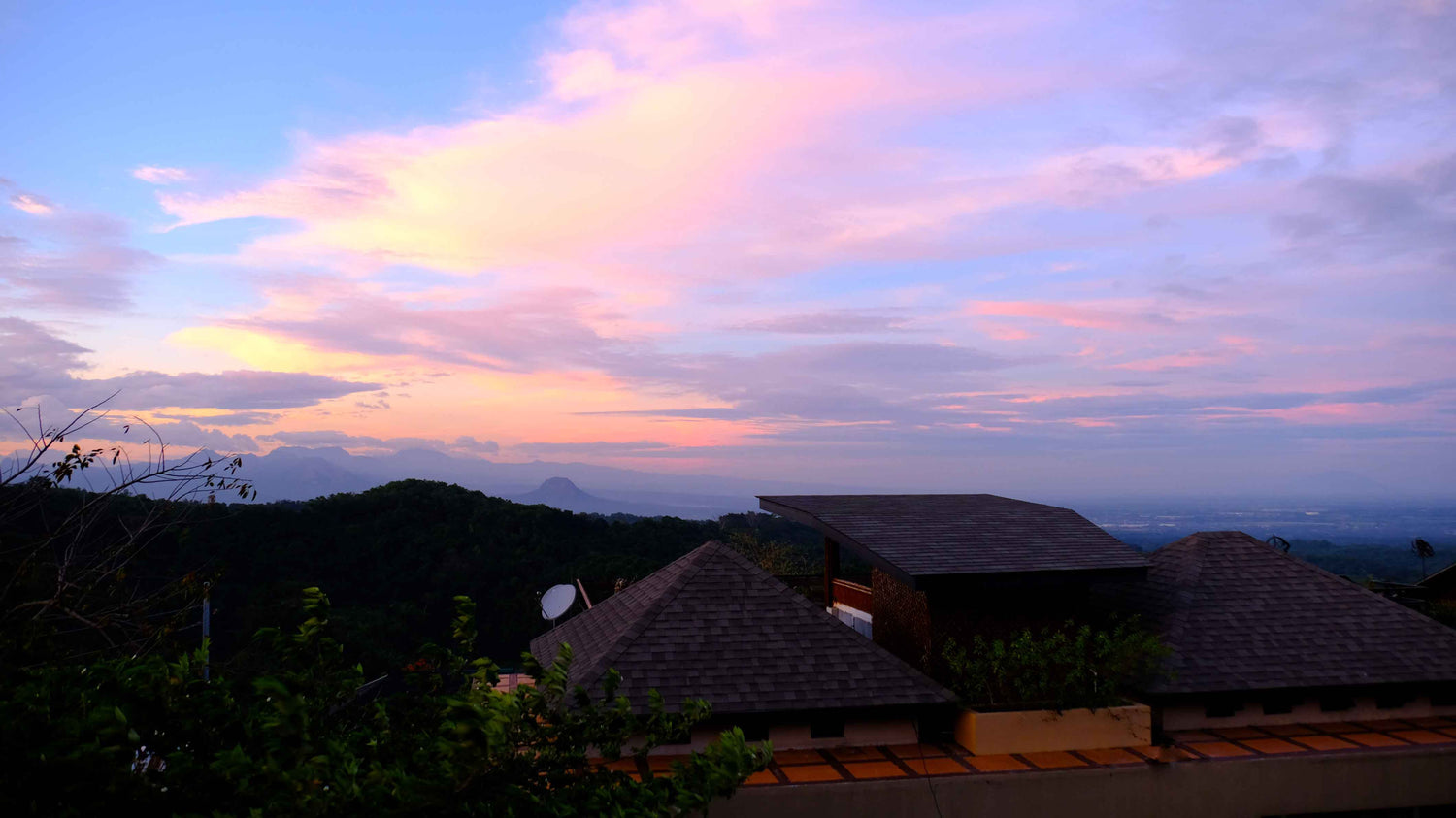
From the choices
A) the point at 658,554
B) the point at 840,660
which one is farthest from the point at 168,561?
the point at 840,660

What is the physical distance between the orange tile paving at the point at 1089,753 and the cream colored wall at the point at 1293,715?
173 millimetres

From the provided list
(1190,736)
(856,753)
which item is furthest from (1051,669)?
(856,753)

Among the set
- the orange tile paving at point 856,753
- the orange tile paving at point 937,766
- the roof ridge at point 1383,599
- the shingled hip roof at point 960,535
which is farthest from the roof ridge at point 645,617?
the roof ridge at point 1383,599

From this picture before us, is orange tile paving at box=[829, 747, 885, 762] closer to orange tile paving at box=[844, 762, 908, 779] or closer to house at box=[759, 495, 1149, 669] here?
orange tile paving at box=[844, 762, 908, 779]

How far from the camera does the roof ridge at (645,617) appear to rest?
16.4m

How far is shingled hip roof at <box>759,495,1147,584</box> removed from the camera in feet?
59.4

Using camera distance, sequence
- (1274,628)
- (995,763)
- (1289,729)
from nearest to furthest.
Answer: (995,763) → (1289,729) → (1274,628)

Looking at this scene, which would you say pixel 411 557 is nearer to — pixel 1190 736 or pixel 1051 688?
pixel 1051 688

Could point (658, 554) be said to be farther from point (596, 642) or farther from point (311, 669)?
point (311, 669)

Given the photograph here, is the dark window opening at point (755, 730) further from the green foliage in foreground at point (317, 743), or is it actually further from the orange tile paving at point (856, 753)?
the green foliage in foreground at point (317, 743)

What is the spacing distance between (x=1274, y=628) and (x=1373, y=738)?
2.74 m

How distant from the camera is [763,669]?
16.8 metres

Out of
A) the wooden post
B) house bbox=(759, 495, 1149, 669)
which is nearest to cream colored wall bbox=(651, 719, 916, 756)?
house bbox=(759, 495, 1149, 669)

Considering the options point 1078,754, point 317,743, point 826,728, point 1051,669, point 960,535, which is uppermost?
point 960,535
